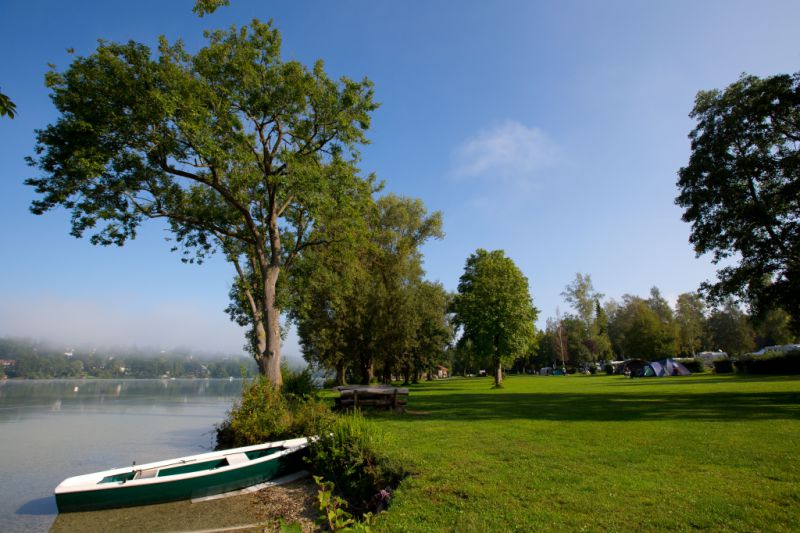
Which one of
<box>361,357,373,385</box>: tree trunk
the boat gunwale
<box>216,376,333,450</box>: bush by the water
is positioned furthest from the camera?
<box>361,357,373,385</box>: tree trunk

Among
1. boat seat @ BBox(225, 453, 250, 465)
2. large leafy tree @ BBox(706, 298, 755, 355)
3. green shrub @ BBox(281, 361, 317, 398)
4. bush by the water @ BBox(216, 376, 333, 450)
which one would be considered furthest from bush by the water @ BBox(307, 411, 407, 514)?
large leafy tree @ BBox(706, 298, 755, 355)

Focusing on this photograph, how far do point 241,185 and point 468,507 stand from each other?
16.2m

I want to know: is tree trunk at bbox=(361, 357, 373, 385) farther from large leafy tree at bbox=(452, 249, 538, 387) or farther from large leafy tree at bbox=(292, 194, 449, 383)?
large leafy tree at bbox=(452, 249, 538, 387)

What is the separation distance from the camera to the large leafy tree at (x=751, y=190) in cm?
1888

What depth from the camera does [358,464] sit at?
8.66 m

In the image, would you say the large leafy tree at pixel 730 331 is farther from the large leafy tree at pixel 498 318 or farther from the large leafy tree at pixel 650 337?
the large leafy tree at pixel 498 318

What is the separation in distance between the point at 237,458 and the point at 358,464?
3.98 m

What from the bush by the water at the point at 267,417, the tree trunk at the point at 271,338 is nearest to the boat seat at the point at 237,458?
the bush by the water at the point at 267,417

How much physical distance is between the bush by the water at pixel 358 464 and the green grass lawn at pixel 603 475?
439 millimetres

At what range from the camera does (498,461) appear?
8.42m

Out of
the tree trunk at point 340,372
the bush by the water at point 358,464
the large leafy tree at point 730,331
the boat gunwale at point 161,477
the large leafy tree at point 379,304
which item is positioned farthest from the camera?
the large leafy tree at point 730,331

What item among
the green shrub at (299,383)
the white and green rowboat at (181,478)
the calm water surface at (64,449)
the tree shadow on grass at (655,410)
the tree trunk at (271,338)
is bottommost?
the calm water surface at (64,449)

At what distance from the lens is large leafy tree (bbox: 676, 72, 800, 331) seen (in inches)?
743

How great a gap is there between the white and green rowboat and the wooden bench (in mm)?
6808
